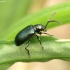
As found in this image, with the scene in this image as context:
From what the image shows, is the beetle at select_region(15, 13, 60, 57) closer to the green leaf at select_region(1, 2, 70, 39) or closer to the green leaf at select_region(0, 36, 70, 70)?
the green leaf at select_region(1, 2, 70, 39)

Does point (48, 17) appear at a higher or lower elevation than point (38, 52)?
higher

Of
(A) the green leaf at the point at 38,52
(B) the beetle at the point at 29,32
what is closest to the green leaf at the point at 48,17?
(B) the beetle at the point at 29,32

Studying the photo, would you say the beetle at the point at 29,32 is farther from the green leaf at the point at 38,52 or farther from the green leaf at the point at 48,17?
the green leaf at the point at 38,52

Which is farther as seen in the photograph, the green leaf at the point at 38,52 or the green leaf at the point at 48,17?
the green leaf at the point at 48,17

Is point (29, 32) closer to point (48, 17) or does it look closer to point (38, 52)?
point (48, 17)

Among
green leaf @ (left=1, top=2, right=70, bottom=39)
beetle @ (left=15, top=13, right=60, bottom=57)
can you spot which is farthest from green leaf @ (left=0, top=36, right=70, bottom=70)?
green leaf @ (left=1, top=2, right=70, bottom=39)

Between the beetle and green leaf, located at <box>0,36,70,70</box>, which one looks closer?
green leaf, located at <box>0,36,70,70</box>

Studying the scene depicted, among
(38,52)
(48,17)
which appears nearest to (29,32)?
(48,17)

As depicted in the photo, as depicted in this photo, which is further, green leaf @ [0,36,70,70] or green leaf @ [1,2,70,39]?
→ green leaf @ [1,2,70,39]

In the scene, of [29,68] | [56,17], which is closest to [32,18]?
[56,17]

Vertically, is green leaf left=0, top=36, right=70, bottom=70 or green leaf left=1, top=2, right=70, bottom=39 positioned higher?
green leaf left=1, top=2, right=70, bottom=39

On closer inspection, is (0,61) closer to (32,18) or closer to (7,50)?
(7,50)
